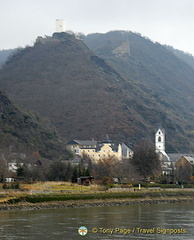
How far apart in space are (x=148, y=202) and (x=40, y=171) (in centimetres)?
1848

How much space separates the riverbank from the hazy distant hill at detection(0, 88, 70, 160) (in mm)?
40216

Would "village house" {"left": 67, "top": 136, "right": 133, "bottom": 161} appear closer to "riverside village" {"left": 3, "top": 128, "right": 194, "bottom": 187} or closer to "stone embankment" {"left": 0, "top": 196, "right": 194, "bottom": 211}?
"riverside village" {"left": 3, "top": 128, "right": 194, "bottom": 187}

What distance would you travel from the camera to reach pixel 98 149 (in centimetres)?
15225

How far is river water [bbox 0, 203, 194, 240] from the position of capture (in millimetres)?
50750

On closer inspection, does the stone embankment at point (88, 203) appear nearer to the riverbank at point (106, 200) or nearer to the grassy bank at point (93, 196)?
the riverbank at point (106, 200)

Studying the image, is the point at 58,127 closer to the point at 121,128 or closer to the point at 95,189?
the point at 121,128

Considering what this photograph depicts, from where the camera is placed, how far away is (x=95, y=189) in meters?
88.6

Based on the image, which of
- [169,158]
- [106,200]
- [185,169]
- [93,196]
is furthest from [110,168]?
[169,158]

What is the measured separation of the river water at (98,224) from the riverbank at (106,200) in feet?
8.06

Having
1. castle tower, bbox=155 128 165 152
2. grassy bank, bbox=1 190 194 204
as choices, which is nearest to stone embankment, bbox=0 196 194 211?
grassy bank, bbox=1 190 194 204

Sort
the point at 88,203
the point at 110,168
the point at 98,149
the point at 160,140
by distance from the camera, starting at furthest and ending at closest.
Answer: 1. the point at 160,140
2. the point at 98,149
3. the point at 110,168
4. the point at 88,203

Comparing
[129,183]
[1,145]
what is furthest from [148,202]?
[1,145]

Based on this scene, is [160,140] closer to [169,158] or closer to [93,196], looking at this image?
[169,158]

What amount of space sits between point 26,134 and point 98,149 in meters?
17.5
